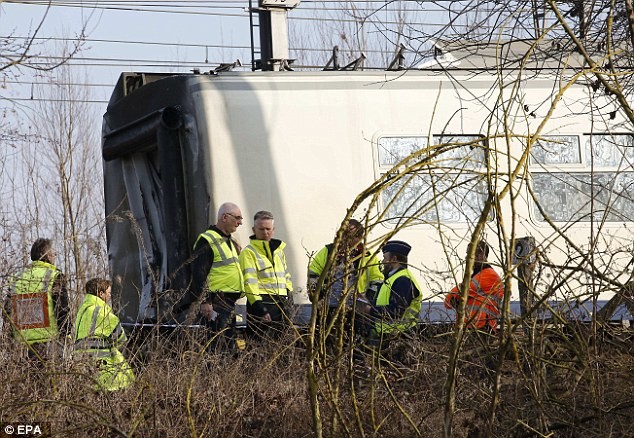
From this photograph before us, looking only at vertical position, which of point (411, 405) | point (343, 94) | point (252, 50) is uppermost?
point (252, 50)

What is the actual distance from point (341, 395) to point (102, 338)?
1.68 metres

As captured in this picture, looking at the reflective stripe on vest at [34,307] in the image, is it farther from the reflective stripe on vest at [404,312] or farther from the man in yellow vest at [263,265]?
the reflective stripe on vest at [404,312]

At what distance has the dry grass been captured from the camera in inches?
202

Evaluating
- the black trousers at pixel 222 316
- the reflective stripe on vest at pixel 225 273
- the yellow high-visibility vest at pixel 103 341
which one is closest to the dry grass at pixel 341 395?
the yellow high-visibility vest at pixel 103 341

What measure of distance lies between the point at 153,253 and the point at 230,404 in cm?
395

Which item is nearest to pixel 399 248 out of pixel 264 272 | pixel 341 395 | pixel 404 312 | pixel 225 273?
pixel 264 272

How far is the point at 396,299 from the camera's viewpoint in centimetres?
779

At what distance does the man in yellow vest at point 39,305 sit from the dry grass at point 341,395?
412 mm

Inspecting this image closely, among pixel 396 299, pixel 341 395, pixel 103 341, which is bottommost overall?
pixel 341 395

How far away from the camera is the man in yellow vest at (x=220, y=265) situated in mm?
8797

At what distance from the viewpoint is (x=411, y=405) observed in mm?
5934

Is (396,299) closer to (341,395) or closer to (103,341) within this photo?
(341,395)

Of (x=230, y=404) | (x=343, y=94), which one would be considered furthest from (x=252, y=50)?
(x=230, y=404)

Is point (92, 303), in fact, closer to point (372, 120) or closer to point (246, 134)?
point (246, 134)
